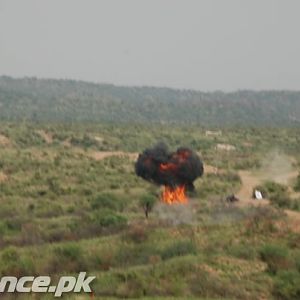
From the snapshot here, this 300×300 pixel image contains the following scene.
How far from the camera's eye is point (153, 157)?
119 ft

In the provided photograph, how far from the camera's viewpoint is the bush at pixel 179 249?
2012 centimetres

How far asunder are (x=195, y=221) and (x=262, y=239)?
279 inches

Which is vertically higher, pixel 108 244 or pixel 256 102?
pixel 108 244

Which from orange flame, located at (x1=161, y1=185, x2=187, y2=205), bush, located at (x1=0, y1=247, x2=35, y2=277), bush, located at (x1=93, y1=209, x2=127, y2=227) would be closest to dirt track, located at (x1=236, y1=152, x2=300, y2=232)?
orange flame, located at (x1=161, y1=185, x2=187, y2=205)

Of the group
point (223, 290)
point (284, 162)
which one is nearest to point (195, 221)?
point (223, 290)

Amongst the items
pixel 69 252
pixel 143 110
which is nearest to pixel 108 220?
pixel 69 252

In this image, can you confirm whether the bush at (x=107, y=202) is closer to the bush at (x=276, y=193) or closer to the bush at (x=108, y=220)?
the bush at (x=108, y=220)

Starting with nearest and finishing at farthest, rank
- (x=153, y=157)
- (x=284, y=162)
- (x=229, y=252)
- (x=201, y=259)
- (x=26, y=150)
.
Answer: (x=201, y=259)
(x=229, y=252)
(x=153, y=157)
(x=284, y=162)
(x=26, y=150)

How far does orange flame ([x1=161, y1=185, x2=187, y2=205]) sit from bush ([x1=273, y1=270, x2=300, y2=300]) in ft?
56.0

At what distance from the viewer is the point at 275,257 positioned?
62.3 feet

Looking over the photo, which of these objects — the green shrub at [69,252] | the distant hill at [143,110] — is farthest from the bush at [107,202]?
the distant hill at [143,110]

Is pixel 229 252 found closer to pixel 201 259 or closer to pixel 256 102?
pixel 201 259

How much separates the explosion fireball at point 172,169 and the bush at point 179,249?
46.7ft

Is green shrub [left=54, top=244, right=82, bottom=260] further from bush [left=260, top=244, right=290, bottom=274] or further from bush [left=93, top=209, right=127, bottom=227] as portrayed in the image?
bush [left=93, top=209, right=127, bottom=227]
